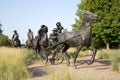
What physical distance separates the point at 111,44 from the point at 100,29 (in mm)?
3348

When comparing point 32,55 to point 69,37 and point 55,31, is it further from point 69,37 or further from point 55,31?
point 69,37

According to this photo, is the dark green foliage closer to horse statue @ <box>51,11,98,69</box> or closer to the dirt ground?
horse statue @ <box>51,11,98,69</box>

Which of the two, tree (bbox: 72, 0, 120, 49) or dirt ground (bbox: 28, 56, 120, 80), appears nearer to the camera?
dirt ground (bbox: 28, 56, 120, 80)

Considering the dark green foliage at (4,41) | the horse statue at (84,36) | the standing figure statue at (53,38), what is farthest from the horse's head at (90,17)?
the dark green foliage at (4,41)

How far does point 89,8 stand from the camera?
39812 millimetres

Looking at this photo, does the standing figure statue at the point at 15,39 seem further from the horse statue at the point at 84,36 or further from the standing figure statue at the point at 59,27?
the horse statue at the point at 84,36

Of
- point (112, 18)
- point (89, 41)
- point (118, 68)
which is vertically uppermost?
point (112, 18)

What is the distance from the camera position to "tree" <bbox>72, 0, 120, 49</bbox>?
36500mm

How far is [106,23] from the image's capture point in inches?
1458

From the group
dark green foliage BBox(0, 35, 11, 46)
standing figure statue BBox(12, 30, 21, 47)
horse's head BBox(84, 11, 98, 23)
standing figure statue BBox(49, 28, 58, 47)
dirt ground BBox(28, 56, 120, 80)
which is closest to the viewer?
dirt ground BBox(28, 56, 120, 80)

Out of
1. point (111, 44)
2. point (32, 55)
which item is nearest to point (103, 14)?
point (111, 44)

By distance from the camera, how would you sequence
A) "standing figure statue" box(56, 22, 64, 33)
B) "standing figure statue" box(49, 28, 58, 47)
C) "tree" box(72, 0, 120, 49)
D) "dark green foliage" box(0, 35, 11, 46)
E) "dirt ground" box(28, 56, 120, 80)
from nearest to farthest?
1. "dirt ground" box(28, 56, 120, 80)
2. "standing figure statue" box(49, 28, 58, 47)
3. "standing figure statue" box(56, 22, 64, 33)
4. "tree" box(72, 0, 120, 49)
5. "dark green foliage" box(0, 35, 11, 46)

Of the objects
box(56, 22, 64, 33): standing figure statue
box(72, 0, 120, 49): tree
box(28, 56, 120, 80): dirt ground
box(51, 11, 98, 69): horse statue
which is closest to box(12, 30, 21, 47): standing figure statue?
box(72, 0, 120, 49): tree

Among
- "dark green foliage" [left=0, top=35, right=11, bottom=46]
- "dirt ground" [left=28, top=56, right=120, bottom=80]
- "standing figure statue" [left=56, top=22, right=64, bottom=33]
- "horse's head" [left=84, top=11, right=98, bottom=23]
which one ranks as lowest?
"dirt ground" [left=28, top=56, right=120, bottom=80]
